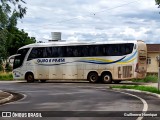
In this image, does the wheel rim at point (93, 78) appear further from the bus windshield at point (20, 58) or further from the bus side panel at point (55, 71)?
the bus windshield at point (20, 58)

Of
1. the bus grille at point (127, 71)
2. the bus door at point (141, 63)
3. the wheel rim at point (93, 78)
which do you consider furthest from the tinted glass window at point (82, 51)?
the wheel rim at point (93, 78)

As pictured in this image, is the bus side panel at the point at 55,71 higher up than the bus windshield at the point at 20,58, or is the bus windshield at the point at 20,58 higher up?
the bus windshield at the point at 20,58

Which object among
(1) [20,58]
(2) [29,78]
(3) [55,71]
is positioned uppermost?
(1) [20,58]

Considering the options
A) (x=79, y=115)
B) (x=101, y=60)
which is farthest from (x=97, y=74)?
(x=79, y=115)

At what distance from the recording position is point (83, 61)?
3809cm

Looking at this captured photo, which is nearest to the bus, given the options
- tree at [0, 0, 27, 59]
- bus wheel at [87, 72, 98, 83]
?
bus wheel at [87, 72, 98, 83]

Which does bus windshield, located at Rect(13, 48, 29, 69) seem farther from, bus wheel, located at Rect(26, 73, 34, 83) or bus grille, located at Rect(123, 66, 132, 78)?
bus grille, located at Rect(123, 66, 132, 78)

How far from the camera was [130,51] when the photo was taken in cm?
3572

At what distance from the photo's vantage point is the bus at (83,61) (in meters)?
35.8

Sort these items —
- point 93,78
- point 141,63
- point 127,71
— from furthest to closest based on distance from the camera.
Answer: point 93,78
point 141,63
point 127,71

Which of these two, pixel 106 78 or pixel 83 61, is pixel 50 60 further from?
pixel 106 78

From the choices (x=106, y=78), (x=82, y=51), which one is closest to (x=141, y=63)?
(x=106, y=78)

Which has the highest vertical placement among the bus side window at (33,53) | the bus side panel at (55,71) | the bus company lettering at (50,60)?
the bus side window at (33,53)

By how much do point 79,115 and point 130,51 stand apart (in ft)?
77.0
